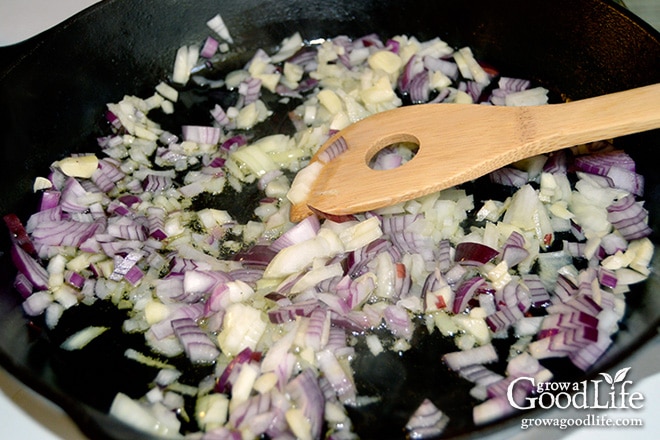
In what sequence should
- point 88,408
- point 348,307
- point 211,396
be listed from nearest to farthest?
point 88,408, point 211,396, point 348,307

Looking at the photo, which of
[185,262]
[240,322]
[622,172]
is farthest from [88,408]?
[622,172]

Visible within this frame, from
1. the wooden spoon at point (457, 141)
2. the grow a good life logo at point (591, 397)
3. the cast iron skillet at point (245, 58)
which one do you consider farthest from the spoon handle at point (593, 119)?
the grow a good life logo at point (591, 397)

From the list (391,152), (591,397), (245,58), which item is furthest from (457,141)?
(245,58)

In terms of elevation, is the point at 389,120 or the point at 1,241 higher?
the point at 1,241

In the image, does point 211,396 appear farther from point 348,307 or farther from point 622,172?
point 622,172

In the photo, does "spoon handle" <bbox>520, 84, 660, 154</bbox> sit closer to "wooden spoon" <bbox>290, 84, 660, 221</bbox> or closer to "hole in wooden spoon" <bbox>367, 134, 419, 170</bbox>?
"wooden spoon" <bbox>290, 84, 660, 221</bbox>

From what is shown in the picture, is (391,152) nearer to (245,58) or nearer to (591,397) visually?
→ (245,58)
